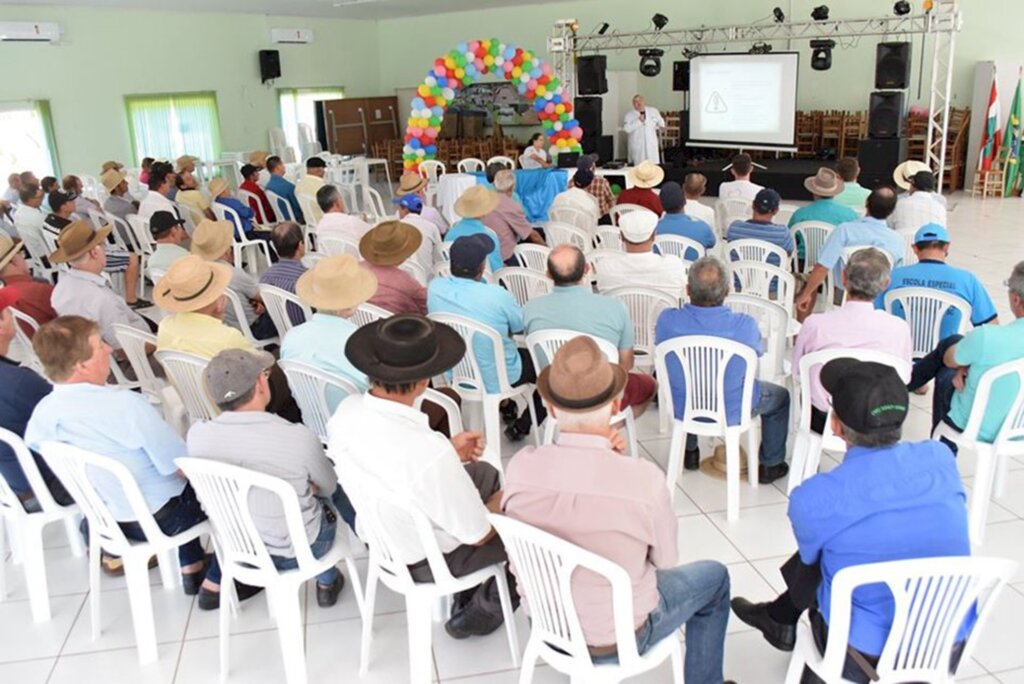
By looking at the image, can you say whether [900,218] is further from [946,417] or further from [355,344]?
[355,344]

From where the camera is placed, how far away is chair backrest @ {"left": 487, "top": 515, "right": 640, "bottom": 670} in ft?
6.03

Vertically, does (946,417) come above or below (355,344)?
below

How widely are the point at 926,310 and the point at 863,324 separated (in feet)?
2.86

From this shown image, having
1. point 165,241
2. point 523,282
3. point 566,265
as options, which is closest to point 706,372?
point 566,265

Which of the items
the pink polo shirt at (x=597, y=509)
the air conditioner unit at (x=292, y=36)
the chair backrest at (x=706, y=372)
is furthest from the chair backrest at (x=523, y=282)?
the air conditioner unit at (x=292, y=36)

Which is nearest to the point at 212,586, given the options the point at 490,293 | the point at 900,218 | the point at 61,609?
the point at 61,609

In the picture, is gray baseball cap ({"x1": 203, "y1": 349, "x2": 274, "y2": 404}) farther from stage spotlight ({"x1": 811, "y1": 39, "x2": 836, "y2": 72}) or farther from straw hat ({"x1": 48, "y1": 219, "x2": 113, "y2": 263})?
stage spotlight ({"x1": 811, "y1": 39, "x2": 836, "y2": 72})

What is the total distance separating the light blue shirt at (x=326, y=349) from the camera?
10.2 feet

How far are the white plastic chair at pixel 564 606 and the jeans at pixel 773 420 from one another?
5.40 feet

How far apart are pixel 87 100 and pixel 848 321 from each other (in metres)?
12.1

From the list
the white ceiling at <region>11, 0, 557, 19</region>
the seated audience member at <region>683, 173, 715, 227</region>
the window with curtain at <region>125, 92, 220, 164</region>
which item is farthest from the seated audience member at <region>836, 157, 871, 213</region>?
the window with curtain at <region>125, 92, 220, 164</region>

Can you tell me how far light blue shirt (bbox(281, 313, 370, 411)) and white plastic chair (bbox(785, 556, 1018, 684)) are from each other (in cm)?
185

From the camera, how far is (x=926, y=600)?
1.79 metres

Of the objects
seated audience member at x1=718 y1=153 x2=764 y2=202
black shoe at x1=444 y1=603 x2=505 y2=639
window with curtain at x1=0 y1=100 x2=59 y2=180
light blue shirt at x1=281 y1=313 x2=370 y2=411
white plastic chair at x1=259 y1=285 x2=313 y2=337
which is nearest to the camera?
black shoe at x1=444 y1=603 x2=505 y2=639
